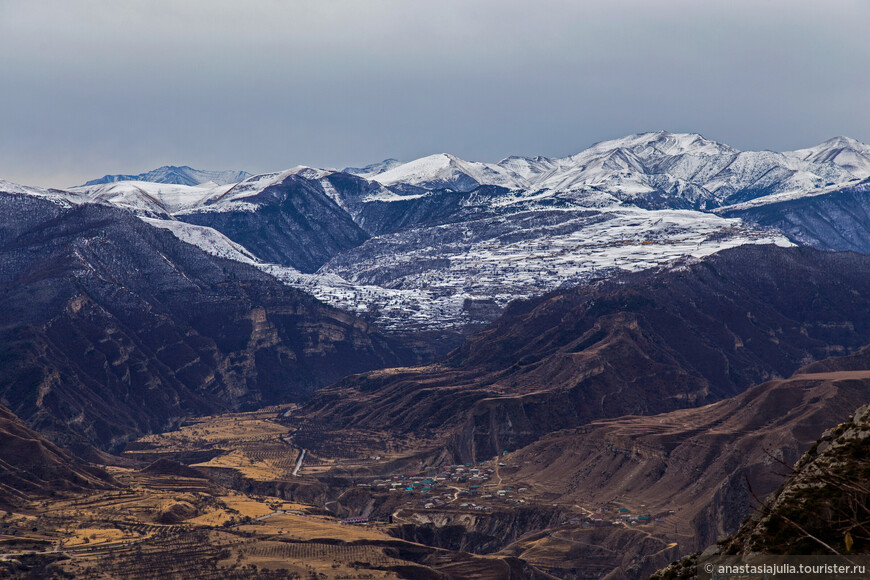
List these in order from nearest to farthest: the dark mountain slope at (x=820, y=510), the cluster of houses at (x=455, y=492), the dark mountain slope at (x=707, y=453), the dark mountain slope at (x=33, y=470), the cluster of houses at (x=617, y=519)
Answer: the dark mountain slope at (x=820, y=510) → the cluster of houses at (x=617, y=519) → the dark mountain slope at (x=707, y=453) → the dark mountain slope at (x=33, y=470) → the cluster of houses at (x=455, y=492)

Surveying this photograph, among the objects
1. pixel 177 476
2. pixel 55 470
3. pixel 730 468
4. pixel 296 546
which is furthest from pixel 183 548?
pixel 730 468

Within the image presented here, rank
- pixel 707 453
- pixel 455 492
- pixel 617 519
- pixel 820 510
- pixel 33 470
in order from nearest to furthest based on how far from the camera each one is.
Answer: pixel 820 510
pixel 617 519
pixel 33 470
pixel 707 453
pixel 455 492

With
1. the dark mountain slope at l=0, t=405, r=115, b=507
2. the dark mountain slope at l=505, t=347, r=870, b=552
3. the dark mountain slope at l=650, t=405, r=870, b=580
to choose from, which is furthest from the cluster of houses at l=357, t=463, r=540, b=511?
the dark mountain slope at l=650, t=405, r=870, b=580

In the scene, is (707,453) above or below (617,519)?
above

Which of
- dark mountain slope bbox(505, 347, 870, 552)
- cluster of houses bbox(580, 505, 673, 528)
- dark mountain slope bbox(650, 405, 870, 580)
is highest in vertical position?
dark mountain slope bbox(650, 405, 870, 580)

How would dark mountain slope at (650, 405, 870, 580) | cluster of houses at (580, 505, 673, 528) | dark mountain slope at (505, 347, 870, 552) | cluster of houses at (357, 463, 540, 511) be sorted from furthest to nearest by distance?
cluster of houses at (357, 463, 540, 511)
dark mountain slope at (505, 347, 870, 552)
cluster of houses at (580, 505, 673, 528)
dark mountain slope at (650, 405, 870, 580)

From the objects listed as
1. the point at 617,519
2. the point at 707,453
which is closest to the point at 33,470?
the point at 617,519

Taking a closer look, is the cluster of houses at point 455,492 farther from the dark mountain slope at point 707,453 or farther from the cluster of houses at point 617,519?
the cluster of houses at point 617,519

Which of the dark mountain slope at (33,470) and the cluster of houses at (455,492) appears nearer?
the dark mountain slope at (33,470)

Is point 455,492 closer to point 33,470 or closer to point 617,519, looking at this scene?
point 617,519

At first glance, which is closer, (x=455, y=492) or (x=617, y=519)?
(x=617, y=519)

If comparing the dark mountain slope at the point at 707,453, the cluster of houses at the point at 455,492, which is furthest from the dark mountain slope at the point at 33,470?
the dark mountain slope at the point at 707,453

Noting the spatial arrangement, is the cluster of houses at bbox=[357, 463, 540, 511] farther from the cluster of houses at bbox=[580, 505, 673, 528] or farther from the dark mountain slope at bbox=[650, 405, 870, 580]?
the dark mountain slope at bbox=[650, 405, 870, 580]
